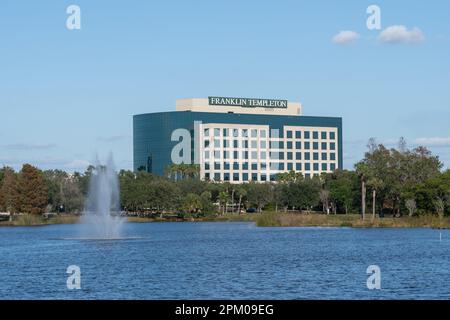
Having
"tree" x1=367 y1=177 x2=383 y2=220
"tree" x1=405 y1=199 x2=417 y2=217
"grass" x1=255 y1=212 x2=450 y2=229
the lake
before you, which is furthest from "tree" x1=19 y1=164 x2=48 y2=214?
the lake

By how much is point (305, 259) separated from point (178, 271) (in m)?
15.2

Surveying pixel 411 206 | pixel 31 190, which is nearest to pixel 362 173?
pixel 411 206

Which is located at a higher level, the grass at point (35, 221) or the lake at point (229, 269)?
the grass at point (35, 221)

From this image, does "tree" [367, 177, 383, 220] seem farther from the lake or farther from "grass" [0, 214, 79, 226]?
the lake

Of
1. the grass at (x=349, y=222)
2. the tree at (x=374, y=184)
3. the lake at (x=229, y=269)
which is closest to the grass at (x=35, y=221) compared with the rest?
the grass at (x=349, y=222)

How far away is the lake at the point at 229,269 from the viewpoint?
167 feet

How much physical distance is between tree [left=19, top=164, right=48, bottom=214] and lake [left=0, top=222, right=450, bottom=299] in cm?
9238

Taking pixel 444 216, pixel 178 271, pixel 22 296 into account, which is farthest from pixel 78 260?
pixel 444 216

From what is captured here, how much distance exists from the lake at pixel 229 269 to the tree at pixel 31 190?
303ft

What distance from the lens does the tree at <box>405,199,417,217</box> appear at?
163000mm

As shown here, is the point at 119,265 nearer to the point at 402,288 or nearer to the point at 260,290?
the point at 260,290

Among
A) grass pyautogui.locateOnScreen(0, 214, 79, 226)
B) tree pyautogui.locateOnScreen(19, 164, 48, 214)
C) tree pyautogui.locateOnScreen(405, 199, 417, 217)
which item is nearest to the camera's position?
tree pyautogui.locateOnScreen(405, 199, 417, 217)

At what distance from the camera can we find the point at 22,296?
5072cm

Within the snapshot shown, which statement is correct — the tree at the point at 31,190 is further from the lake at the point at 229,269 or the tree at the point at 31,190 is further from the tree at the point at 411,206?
the lake at the point at 229,269
